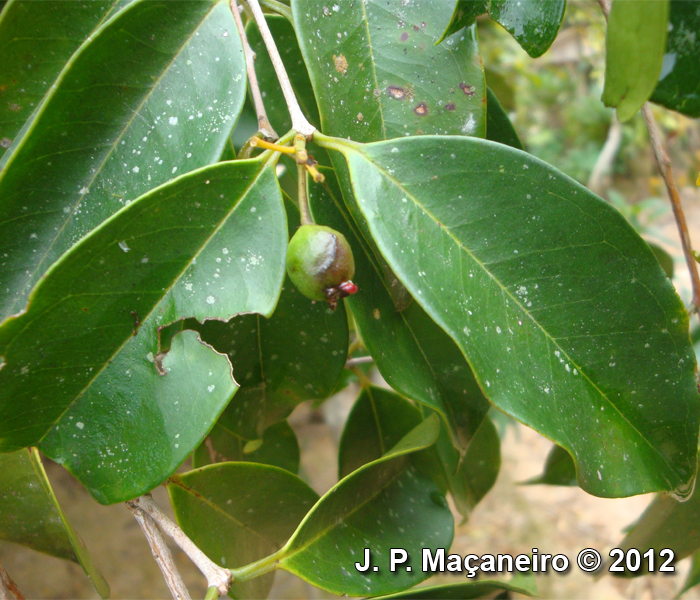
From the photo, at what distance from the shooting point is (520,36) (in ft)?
1.72

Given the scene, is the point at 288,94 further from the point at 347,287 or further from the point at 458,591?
the point at 458,591

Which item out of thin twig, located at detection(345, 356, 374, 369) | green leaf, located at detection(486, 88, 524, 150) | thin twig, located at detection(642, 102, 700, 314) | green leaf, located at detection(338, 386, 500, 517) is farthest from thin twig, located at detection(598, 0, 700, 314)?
thin twig, located at detection(345, 356, 374, 369)

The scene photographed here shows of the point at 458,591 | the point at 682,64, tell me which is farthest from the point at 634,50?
the point at 458,591

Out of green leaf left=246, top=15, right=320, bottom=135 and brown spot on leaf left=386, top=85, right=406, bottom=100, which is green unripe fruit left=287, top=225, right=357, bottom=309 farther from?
green leaf left=246, top=15, right=320, bottom=135

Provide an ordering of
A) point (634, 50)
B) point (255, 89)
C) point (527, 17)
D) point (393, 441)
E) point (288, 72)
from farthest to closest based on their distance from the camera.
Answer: point (393, 441), point (288, 72), point (255, 89), point (527, 17), point (634, 50)

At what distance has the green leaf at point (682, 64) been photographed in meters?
0.44

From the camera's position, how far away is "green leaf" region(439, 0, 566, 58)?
20.0 inches

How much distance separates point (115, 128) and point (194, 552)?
451mm

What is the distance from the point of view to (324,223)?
58 cm

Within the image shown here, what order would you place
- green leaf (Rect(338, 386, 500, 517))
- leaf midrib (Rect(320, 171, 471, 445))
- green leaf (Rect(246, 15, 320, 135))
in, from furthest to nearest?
green leaf (Rect(338, 386, 500, 517)), green leaf (Rect(246, 15, 320, 135)), leaf midrib (Rect(320, 171, 471, 445))

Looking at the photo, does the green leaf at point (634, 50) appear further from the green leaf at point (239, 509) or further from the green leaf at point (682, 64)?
the green leaf at point (239, 509)

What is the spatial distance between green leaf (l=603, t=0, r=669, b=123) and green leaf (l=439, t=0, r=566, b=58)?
0.11 metres

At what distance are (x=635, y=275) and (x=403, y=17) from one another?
37cm

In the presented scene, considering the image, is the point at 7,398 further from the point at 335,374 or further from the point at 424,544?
the point at 424,544
